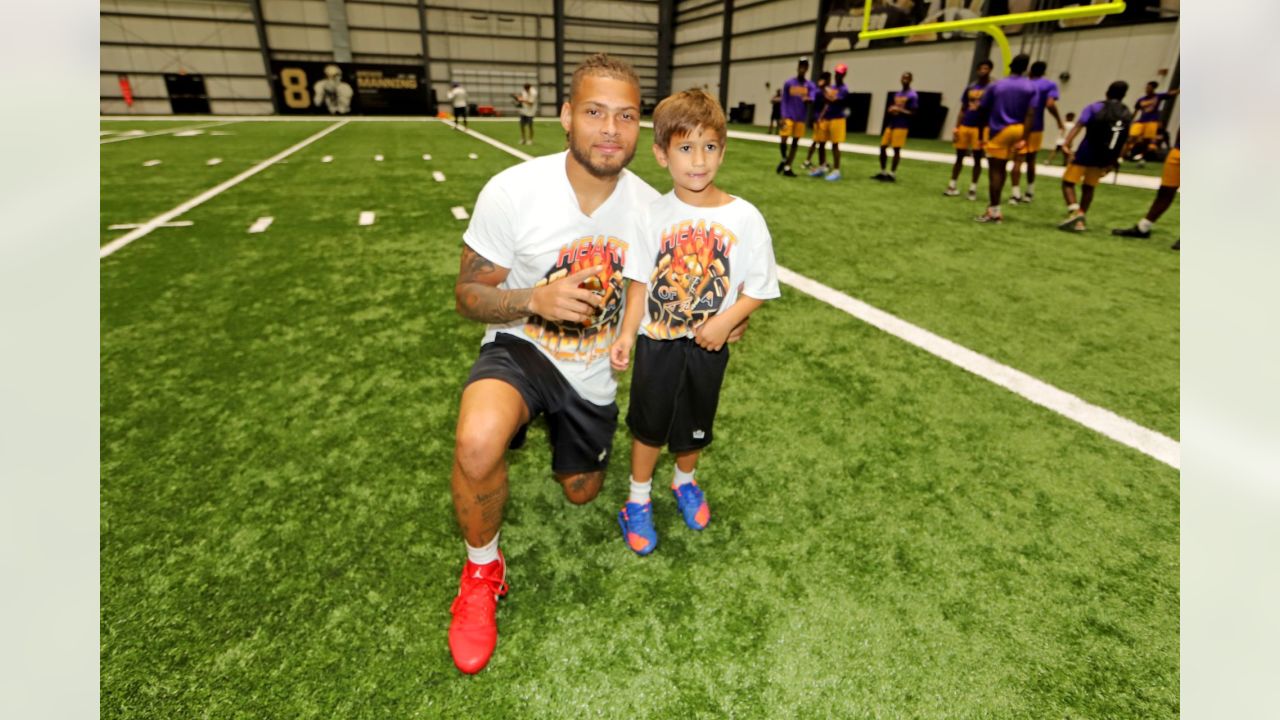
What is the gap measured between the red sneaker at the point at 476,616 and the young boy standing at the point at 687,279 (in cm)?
48

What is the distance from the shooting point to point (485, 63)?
30.4 meters

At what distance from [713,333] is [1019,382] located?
6.84 ft

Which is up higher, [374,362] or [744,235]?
[744,235]

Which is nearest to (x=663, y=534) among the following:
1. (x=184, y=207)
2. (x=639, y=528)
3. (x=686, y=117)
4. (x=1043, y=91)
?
(x=639, y=528)

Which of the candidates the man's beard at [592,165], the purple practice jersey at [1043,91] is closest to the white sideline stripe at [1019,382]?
the man's beard at [592,165]

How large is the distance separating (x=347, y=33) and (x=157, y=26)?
24.3ft

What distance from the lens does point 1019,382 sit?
9.88ft

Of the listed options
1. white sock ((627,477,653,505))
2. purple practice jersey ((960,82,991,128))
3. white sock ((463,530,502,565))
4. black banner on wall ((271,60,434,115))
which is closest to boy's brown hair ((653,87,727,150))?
white sock ((627,477,653,505))

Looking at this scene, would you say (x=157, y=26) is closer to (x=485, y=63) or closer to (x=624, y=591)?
(x=485, y=63)

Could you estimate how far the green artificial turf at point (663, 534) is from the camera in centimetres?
158

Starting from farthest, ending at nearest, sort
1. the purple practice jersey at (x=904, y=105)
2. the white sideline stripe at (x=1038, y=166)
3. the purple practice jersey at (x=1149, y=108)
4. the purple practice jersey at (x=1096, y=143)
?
the white sideline stripe at (x=1038, y=166) < the purple practice jersey at (x=1149, y=108) < the purple practice jersey at (x=904, y=105) < the purple practice jersey at (x=1096, y=143)

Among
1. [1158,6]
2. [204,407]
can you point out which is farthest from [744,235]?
[1158,6]

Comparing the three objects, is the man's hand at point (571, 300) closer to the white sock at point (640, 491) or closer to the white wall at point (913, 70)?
the white sock at point (640, 491)

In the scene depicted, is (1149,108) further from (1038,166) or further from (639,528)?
(639,528)
